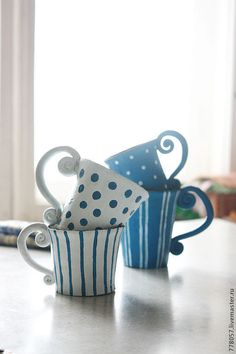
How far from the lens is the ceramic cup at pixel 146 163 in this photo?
0.92m

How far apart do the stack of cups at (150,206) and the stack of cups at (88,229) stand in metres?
0.13

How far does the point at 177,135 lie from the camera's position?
0.95 meters

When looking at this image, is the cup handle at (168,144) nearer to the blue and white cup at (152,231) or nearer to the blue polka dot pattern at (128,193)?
the blue and white cup at (152,231)

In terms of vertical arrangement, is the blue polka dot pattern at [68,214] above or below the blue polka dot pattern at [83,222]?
above

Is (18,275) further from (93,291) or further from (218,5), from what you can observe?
(218,5)

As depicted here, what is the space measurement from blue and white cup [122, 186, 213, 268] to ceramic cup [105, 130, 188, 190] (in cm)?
2

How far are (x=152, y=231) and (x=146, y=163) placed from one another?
0.32ft

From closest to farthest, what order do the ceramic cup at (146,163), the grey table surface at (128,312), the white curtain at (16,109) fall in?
1. the grey table surface at (128,312)
2. the ceramic cup at (146,163)
3. the white curtain at (16,109)

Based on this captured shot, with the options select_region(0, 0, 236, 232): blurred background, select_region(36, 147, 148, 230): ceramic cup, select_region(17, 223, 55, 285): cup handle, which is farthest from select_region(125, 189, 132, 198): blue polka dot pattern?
select_region(0, 0, 236, 232): blurred background

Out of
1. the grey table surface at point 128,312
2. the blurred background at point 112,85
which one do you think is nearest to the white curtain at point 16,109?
the blurred background at point 112,85

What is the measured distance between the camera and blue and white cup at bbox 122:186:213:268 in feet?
3.03

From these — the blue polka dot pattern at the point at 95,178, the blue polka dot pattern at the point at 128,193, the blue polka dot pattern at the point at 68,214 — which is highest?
the blue polka dot pattern at the point at 95,178

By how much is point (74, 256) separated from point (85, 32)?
1866 millimetres

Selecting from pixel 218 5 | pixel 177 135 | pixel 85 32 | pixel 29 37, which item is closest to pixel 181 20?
pixel 218 5
